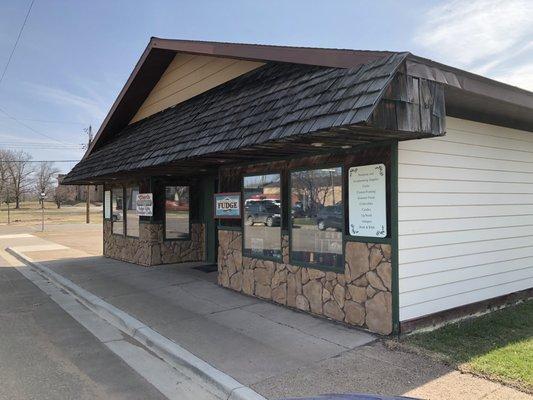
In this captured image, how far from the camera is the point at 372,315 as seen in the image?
5.98 m

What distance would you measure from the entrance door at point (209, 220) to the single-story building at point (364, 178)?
9.20 feet

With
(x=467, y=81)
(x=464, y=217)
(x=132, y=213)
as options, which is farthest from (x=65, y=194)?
(x=467, y=81)

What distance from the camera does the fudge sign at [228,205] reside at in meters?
8.74

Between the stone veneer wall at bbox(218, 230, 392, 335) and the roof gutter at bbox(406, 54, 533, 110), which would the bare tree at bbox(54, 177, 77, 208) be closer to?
the stone veneer wall at bbox(218, 230, 392, 335)

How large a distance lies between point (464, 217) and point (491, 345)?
80.0 inches

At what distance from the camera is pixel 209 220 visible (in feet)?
41.7

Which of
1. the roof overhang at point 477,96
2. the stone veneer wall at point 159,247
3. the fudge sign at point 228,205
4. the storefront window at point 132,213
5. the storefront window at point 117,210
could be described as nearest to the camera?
the roof overhang at point 477,96

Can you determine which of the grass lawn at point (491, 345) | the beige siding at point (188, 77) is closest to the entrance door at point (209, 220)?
the beige siding at point (188, 77)

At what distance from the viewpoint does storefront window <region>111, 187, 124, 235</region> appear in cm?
1445

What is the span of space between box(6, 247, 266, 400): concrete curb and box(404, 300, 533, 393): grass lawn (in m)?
2.32

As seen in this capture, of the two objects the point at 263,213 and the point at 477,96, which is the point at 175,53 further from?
the point at 477,96

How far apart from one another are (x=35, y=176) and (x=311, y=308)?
107805mm

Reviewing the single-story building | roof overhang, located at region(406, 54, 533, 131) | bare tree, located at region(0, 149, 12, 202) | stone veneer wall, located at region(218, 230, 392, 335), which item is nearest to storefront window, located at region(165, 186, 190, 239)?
the single-story building

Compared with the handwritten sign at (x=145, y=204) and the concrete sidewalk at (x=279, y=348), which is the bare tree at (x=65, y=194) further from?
the concrete sidewalk at (x=279, y=348)
